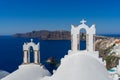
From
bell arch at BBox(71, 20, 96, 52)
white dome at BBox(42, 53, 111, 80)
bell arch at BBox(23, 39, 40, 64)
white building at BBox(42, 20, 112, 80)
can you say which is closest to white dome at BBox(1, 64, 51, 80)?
bell arch at BBox(23, 39, 40, 64)

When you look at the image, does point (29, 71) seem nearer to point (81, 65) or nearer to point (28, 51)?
point (28, 51)

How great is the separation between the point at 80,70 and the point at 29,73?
540 cm

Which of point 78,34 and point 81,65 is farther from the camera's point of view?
point 78,34

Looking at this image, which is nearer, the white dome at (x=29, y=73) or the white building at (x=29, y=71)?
the white dome at (x=29, y=73)

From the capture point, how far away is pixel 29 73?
2108cm

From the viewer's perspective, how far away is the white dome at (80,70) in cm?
1596

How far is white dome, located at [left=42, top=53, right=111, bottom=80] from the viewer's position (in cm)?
1596

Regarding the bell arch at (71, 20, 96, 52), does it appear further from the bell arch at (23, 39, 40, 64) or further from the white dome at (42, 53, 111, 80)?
the bell arch at (23, 39, 40, 64)

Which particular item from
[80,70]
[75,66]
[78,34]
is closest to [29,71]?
[78,34]

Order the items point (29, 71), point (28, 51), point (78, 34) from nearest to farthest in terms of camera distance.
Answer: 1. point (78, 34)
2. point (29, 71)
3. point (28, 51)

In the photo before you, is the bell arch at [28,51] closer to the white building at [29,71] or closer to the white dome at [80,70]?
the white building at [29,71]

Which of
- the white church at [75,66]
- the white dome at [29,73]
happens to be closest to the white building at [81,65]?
the white church at [75,66]

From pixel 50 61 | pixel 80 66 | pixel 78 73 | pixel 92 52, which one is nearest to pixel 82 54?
pixel 92 52

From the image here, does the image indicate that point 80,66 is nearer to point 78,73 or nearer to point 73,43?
point 78,73
